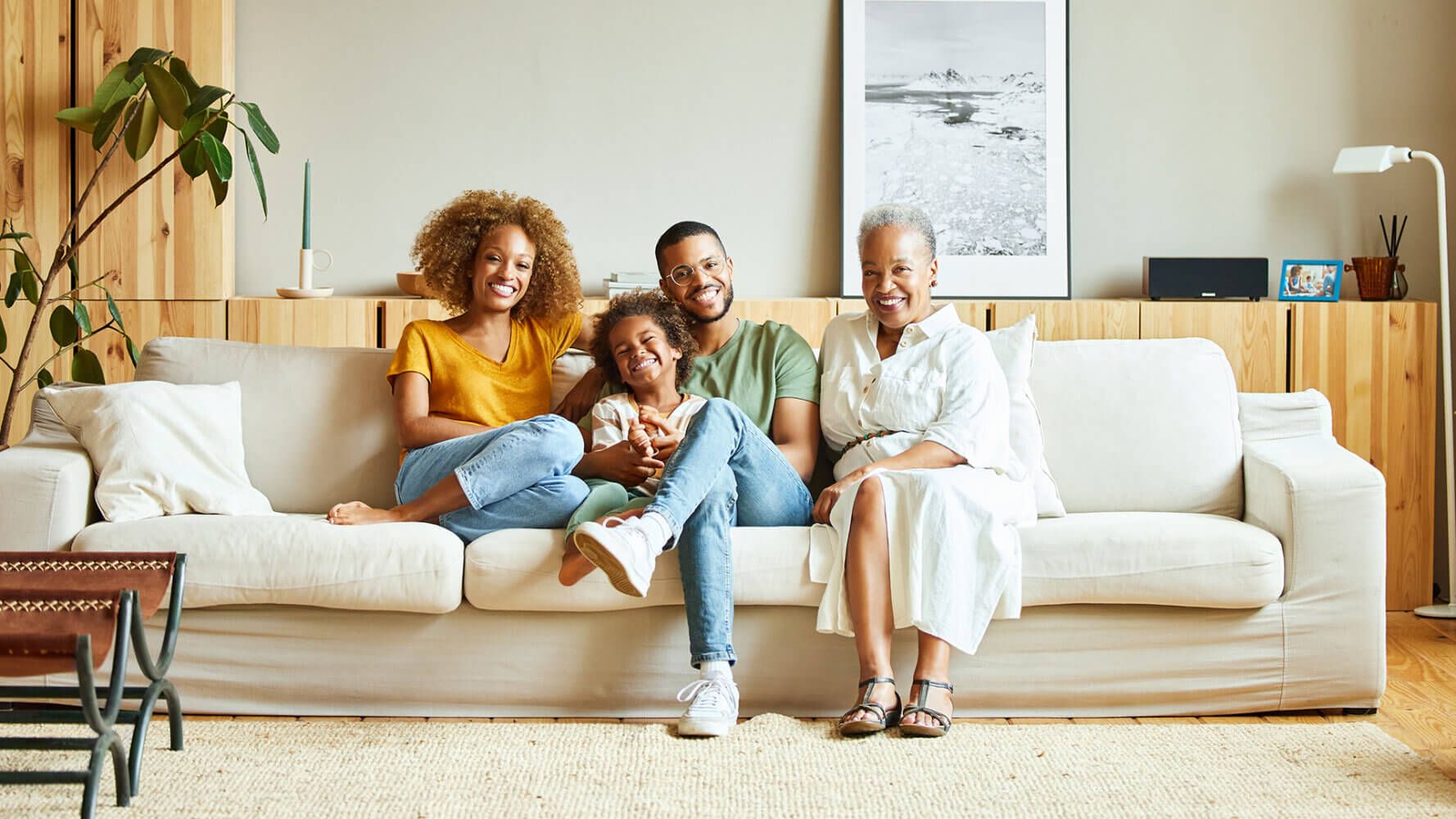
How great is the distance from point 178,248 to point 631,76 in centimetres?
149

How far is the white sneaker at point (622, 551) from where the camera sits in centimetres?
218

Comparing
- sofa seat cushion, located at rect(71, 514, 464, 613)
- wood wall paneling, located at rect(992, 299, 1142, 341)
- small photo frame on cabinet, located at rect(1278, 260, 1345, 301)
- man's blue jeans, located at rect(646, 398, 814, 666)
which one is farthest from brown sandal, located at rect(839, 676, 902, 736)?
small photo frame on cabinet, located at rect(1278, 260, 1345, 301)

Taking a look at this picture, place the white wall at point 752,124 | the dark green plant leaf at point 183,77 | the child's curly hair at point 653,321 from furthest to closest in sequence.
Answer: the white wall at point 752,124
the dark green plant leaf at point 183,77
the child's curly hair at point 653,321

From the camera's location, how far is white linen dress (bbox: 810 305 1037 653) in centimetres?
234

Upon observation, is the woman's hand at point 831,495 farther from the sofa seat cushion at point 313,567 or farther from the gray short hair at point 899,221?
the sofa seat cushion at point 313,567

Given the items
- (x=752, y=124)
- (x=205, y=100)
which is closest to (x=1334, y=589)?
(x=752, y=124)

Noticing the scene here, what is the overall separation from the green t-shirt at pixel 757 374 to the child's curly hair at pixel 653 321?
33 mm

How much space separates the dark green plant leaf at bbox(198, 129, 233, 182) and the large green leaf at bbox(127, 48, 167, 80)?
243 millimetres

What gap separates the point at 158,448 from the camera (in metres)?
2.59

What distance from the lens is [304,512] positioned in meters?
2.89

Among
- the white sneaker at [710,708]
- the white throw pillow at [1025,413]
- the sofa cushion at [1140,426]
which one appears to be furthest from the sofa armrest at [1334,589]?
the white sneaker at [710,708]

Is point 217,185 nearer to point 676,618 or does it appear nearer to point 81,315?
point 81,315

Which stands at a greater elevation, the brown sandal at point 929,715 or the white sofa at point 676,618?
the white sofa at point 676,618

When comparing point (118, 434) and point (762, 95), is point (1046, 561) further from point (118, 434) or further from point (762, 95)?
point (762, 95)
